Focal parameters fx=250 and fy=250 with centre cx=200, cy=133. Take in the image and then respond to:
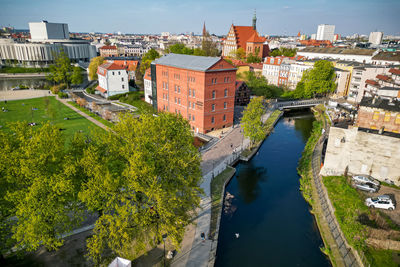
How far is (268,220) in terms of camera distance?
1132 inches

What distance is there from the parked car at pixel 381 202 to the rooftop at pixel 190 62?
1233 inches

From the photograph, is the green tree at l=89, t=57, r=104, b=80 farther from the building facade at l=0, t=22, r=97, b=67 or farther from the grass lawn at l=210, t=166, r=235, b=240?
the grass lawn at l=210, t=166, r=235, b=240

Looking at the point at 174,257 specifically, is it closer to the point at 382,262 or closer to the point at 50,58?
the point at 382,262

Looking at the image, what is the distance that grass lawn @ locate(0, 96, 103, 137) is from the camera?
50875 millimetres

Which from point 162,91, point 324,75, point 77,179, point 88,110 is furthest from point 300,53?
point 77,179

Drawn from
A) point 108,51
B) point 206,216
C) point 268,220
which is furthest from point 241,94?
point 108,51

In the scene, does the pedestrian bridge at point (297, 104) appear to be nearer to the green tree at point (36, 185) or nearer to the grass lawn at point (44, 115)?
the grass lawn at point (44, 115)

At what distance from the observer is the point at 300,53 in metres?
117

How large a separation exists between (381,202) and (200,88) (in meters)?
31.9

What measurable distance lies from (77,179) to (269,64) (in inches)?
3468

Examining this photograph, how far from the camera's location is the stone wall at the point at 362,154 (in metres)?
30.2

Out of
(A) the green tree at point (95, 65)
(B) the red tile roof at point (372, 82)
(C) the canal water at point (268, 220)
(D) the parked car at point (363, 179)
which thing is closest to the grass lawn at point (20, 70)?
(A) the green tree at point (95, 65)

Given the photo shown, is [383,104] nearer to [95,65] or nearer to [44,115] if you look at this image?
[44,115]

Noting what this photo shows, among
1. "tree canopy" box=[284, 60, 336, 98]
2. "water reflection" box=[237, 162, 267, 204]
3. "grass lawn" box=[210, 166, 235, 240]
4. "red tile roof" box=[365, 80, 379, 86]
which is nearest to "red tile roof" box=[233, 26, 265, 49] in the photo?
"tree canopy" box=[284, 60, 336, 98]
